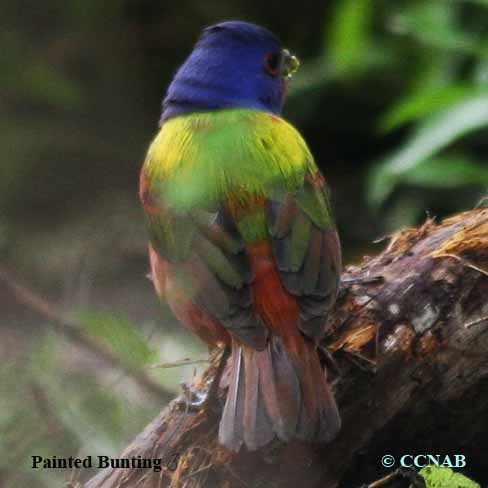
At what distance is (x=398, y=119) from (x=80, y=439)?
3123mm

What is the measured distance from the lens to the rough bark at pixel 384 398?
3455 mm

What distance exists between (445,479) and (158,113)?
5054 mm

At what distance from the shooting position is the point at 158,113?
7797mm

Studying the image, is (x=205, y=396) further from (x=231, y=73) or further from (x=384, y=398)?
(x=231, y=73)

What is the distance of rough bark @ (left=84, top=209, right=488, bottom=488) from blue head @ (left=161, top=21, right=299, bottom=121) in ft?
3.21

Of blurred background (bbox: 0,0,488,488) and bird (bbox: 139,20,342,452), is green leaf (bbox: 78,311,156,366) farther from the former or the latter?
blurred background (bbox: 0,0,488,488)

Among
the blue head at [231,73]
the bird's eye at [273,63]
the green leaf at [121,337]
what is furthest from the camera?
the bird's eye at [273,63]

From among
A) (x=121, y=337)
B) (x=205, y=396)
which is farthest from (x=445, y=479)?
(x=121, y=337)

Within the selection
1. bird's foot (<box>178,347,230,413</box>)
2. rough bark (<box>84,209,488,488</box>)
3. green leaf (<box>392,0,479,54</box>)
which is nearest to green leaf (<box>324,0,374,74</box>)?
green leaf (<box>392,0,479,54</box>)

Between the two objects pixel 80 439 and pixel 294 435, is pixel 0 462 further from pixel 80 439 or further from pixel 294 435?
pixel 294 435

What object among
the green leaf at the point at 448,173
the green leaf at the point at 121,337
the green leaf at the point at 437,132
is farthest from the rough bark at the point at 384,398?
the green leaf at the point at 448,173

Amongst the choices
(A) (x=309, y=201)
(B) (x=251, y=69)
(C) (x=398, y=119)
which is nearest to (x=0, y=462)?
(A) (x=309, y=201)

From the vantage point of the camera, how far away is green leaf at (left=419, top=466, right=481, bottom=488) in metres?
3.04

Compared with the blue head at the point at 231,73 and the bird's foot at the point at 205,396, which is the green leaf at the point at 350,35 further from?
the bird's foot at the point at 205,396
